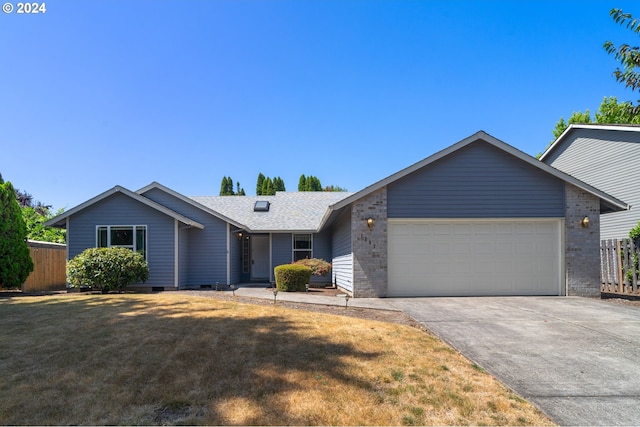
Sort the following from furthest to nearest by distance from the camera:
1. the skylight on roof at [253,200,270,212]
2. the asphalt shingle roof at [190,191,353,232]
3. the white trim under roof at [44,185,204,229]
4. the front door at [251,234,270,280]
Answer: the skylight on roof at [253,200,270,212]
the front door at [251,234,270,280]
the asphalt shingle roof at [190,191,353,232]
the white trim under roof at [44,185,204,229]

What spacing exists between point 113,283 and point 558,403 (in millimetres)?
13399

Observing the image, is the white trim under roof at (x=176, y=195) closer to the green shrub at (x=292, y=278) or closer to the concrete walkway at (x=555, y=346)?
the green shrub at (x=292, y=278)

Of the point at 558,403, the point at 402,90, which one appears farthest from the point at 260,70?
the point at 558,403

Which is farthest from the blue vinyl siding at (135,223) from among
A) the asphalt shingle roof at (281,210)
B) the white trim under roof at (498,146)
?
the white trim under roof at (498,146)

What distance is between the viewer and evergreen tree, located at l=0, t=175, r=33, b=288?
1295cm

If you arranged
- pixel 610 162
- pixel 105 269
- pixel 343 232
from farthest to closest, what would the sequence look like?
pixel 610 162, pixel 343 232, pixel 105 269

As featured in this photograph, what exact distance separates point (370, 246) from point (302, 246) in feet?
23.2

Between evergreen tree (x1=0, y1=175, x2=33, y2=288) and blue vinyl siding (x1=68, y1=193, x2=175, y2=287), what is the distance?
5.65 feet

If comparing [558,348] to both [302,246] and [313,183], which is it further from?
[313,183]

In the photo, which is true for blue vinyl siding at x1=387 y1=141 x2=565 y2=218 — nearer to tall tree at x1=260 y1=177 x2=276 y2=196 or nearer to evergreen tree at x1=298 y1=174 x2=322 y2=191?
tall tree at x1=260 y1=177 x2=276 y2=196

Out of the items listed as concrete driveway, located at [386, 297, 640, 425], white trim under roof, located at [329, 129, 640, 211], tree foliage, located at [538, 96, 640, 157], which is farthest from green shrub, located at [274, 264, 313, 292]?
tree foliage, located at [538, 96, 640, 157]

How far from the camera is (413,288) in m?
11.2

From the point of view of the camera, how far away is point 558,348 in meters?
5.40

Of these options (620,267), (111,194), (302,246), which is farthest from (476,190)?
(111,194)
